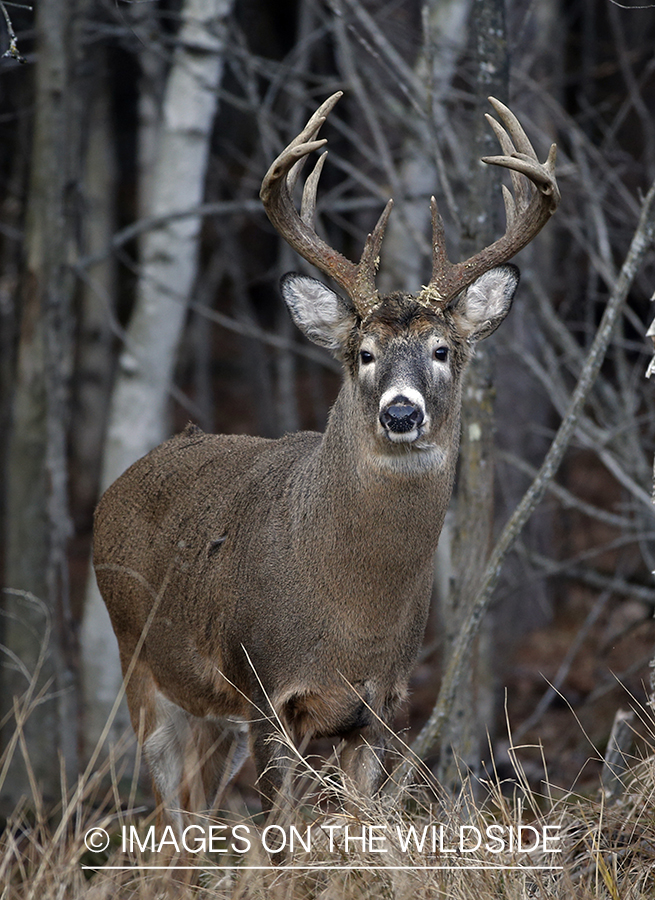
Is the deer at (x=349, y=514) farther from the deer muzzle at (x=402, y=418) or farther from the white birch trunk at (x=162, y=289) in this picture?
the white birch trunk at (x=162, y=289)

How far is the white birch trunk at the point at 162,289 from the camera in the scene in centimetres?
812

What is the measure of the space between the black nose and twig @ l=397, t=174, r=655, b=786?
905 millimetres

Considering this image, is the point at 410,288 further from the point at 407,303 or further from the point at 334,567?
the point at 334,567

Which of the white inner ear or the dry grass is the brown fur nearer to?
the white inner ear

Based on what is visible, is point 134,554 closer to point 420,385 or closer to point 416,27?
point 420,385

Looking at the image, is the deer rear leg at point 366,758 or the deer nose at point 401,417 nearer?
the deer nose at point 401,417

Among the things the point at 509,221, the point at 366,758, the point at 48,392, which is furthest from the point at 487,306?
the point at 48,392

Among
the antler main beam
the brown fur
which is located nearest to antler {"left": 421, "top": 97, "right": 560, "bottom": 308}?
the antler main beam

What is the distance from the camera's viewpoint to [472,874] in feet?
11.4

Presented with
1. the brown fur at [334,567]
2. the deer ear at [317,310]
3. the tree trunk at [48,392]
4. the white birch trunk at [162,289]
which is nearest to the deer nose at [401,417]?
the brown fur at [334,567]

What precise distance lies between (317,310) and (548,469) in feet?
3.86

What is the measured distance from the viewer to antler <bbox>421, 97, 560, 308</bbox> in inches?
176

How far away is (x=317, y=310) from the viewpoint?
4859 millimetres

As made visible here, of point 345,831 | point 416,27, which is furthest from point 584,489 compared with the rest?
point 345,831
